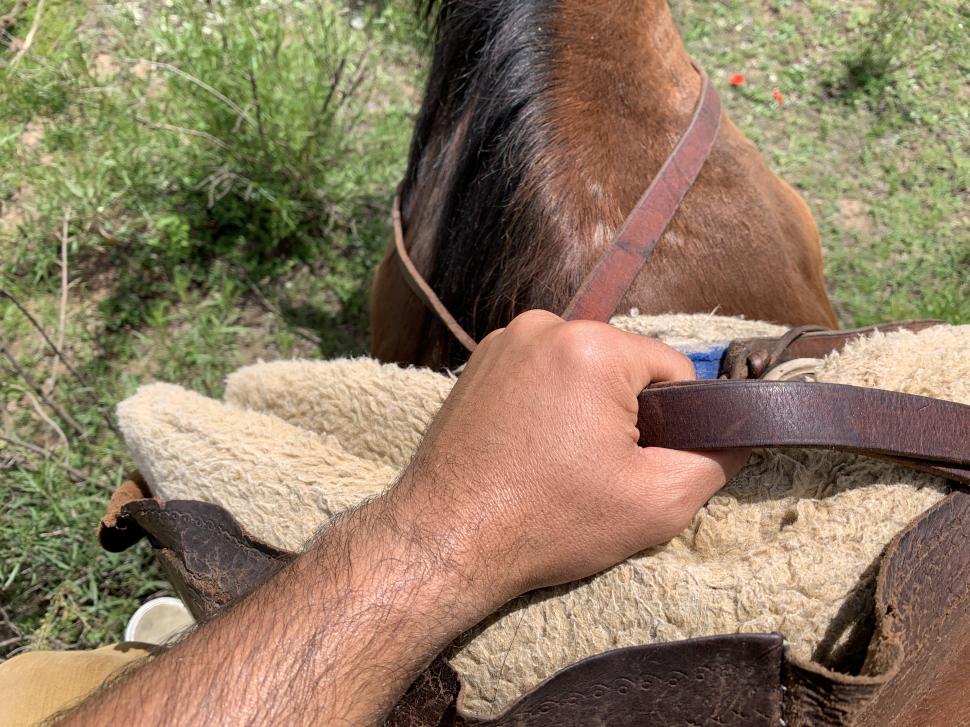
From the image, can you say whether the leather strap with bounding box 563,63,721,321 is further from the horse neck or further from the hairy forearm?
the hairy forearm

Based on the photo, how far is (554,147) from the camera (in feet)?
3.92

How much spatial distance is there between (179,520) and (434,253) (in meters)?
0.71

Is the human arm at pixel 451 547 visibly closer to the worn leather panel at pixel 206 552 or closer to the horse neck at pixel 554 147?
the worn leather panel at pixel 206 552

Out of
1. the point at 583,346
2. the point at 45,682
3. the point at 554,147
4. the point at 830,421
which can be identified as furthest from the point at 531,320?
the point at 45,682

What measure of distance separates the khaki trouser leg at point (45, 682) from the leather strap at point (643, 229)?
0.90 metres

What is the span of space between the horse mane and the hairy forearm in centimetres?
60

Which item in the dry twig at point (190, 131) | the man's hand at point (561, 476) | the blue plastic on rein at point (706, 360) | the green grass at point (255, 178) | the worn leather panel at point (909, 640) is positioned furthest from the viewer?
the green grass at point (255, 178)


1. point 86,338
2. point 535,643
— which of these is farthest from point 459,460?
point 86,338

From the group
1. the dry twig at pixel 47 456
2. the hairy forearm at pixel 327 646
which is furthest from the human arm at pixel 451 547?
the dry twig at pixel 47 456

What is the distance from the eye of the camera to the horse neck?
1181 mm

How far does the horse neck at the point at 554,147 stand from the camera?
1181 mm

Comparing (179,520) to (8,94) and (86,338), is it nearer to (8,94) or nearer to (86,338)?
(86,338)

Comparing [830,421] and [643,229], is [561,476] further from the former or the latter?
[643,229]

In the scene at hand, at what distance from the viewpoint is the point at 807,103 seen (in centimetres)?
287
